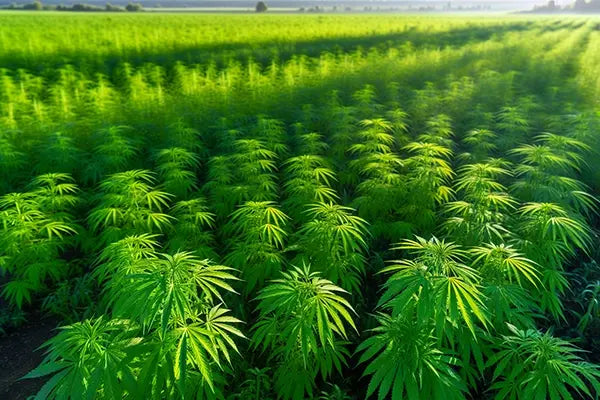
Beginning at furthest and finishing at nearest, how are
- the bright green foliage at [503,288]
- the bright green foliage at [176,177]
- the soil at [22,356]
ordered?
1. the bright green foliage at [176,177]
2. the soil at [22,356]
3. the bright green foliage at [503,288]

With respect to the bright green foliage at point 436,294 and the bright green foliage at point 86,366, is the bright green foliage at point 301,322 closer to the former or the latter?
the bright green foliage at point 436,294

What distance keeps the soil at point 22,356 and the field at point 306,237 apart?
0.06m

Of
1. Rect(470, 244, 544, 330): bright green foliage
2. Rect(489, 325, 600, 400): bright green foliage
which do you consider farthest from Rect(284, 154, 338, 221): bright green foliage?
Rect(489, 325, 600, 400): bright green foliage

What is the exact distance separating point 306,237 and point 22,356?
288 cm

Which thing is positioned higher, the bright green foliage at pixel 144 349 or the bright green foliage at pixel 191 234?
the bright green foliage at pixel 144 349

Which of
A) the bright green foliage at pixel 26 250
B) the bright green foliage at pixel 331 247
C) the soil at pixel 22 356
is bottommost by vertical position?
the soil at pixel 22 356

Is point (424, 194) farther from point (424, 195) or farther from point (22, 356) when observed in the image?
point (22, 356)

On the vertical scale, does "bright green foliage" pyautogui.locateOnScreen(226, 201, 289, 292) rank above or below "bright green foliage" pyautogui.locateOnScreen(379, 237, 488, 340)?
below

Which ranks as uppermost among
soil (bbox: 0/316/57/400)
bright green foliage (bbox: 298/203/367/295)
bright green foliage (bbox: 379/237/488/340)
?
bright green foliage (bbox: 379/237/488/340)

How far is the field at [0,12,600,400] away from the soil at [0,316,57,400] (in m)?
0.06

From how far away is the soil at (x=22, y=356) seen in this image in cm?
312

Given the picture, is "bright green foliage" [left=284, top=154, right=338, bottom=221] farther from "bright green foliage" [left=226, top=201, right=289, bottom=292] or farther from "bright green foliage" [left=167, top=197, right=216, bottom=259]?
"bright green foliage" [left=167, top=197, right=216, bottom=259]

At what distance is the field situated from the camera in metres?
1.85

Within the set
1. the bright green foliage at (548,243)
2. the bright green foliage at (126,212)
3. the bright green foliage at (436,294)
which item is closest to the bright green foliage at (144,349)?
the bright green foliage at (436,294)
